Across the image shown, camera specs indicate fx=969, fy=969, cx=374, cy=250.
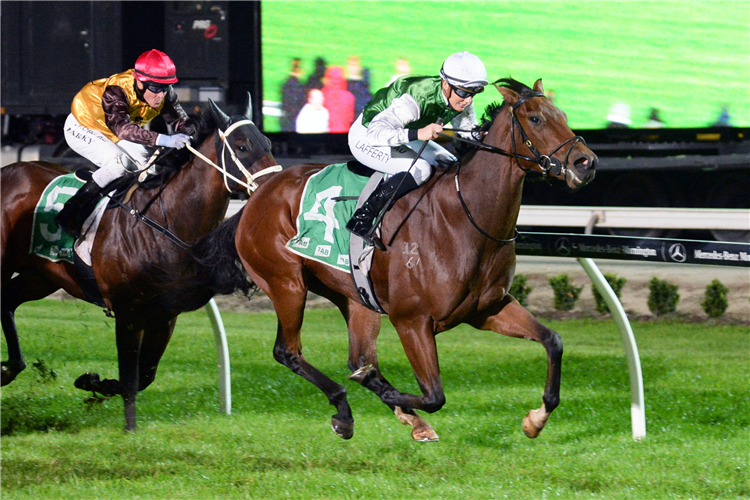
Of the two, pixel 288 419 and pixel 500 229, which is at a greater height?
pixel 500 229

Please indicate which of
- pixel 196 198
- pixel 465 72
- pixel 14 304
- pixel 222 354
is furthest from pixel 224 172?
pixel 14 304

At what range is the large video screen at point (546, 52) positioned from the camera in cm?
1030

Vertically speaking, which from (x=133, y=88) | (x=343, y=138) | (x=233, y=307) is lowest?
(x=233, y=307)

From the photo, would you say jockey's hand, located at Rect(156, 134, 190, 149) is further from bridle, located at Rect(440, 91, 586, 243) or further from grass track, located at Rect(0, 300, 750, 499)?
bridle, located at Rect(440, 91, 586, 243)

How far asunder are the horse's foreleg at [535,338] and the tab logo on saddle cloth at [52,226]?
2458mm

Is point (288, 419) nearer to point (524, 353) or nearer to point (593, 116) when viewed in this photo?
point (524, 353)

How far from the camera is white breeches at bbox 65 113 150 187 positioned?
5.15m

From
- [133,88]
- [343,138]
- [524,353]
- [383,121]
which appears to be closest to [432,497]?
[383,121]

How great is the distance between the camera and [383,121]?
4000 millimetres

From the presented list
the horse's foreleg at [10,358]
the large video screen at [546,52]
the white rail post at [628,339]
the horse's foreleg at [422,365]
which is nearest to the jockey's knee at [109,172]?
the horse's foreleg at [10,358]

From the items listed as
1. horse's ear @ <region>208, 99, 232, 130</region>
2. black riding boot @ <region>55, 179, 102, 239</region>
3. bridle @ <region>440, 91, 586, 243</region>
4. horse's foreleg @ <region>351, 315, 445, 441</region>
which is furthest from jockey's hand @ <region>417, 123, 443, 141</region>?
black riding boot @ <region>55, 179, 102, 239</region>

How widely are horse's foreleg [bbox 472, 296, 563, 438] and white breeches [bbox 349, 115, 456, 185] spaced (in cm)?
66

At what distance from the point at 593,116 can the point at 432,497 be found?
748 centimetres

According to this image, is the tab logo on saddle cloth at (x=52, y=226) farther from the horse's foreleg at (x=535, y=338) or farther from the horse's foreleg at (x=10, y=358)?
the horse's foreleg at (x=535, y=338)
